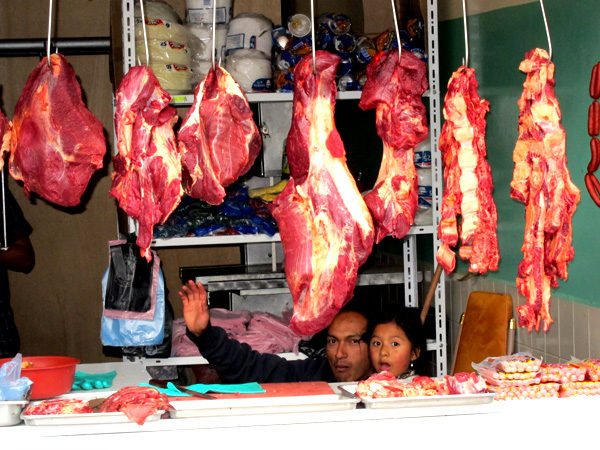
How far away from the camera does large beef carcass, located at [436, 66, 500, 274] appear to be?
2643 mm

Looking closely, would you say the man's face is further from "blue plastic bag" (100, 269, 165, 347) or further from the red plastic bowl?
the red plastic bowl

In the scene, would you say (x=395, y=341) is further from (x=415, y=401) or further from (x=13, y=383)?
(x=13, y=383)

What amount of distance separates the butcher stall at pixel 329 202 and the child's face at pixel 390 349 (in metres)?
0.54

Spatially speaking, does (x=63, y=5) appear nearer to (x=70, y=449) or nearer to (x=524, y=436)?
(x=70, y=449)

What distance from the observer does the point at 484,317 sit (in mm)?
3986

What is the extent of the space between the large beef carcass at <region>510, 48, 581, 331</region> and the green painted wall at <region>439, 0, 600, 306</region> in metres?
0.54

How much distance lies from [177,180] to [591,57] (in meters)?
1.69

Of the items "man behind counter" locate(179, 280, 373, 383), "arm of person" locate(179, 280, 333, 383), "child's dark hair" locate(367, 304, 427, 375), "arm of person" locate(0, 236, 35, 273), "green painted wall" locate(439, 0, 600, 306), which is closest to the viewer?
"green painted wall" locate(439, 0, 600, 306)

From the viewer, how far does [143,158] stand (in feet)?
8.61

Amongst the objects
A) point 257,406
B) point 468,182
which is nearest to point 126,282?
point 257,406

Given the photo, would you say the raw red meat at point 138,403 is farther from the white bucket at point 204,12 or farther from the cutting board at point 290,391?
the white bucket at point 204,12

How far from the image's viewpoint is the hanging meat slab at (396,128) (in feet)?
9.02

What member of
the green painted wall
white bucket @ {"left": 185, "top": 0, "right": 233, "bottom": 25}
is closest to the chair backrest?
the green painted wall

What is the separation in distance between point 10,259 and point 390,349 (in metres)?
2.34
